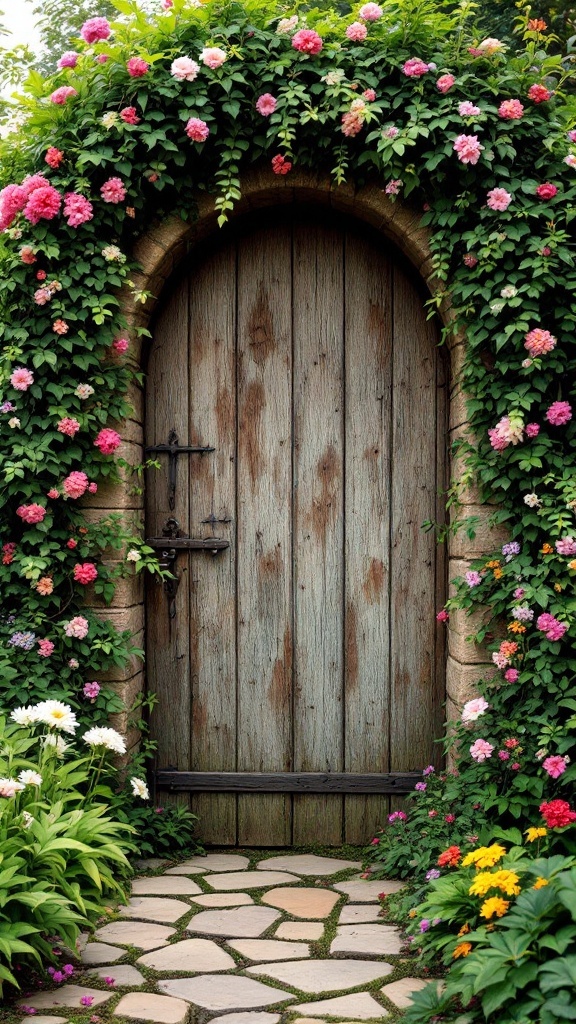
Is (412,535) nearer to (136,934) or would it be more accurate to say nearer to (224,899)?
(224,899)

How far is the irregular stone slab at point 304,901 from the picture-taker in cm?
280

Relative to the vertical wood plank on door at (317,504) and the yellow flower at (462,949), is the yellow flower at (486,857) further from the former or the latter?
the vertical wood plank on door at (317,504)

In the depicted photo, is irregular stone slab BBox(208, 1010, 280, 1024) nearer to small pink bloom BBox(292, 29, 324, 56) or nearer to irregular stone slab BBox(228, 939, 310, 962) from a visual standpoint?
irregular stone slab BBox(228, 939, 310, 962)

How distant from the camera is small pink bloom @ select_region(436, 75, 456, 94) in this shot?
2.99m

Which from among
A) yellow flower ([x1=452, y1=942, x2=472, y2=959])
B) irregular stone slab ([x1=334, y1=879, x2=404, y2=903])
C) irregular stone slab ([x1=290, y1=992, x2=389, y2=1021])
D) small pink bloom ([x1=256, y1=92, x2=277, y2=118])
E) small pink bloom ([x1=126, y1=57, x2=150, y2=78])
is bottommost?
irregular stone slab ([x1=334, y1=879, x2=404, y2=903])

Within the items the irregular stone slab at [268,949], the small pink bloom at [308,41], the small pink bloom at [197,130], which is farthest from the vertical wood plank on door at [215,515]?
the irregular stone slab at [268,949]

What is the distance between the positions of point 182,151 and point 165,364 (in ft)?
2.62

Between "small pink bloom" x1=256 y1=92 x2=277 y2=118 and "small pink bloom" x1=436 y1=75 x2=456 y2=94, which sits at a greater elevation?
"small pink bloom" x1=436 y1=75 x2=456 y2=94

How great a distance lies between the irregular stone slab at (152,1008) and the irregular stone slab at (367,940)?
1.75 feet

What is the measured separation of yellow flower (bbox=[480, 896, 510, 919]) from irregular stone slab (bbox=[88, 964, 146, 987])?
934 mm

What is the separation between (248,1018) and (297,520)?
181 centimetres

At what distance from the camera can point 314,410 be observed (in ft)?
11.4

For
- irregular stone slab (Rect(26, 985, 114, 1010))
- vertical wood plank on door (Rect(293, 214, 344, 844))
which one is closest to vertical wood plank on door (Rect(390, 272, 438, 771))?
vertical wood plank on door (Rect(293, 214, 344, 844))

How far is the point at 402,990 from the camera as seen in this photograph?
7.44 ft
